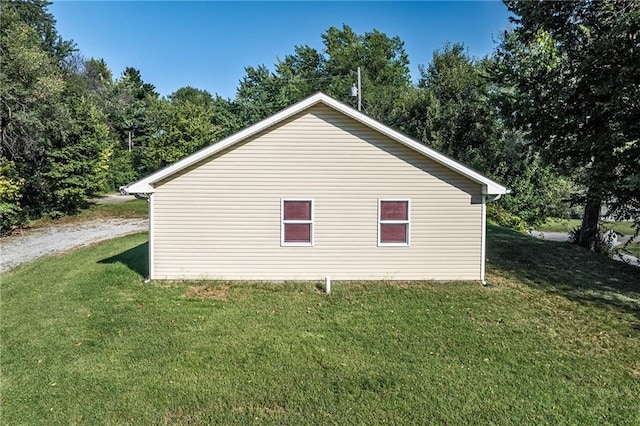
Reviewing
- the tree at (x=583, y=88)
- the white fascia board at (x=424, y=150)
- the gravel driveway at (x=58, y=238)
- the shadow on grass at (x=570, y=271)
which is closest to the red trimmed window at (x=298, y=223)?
the white fascia board at (x=424, y=150)

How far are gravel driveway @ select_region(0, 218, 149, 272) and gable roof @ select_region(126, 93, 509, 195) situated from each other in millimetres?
7851

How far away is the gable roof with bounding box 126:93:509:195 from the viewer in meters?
9.30

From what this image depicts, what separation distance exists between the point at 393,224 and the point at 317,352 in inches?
175

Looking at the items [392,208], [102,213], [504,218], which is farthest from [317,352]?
[102,213]

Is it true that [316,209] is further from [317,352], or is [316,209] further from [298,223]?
Answer: [317,352]

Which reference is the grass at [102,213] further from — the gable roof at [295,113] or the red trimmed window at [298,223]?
the red trimmed window at [298,223]

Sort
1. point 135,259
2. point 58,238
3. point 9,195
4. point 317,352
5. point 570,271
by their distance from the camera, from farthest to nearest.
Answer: point 9,195
point 58,238
point 135,259
point 570,271
point 317,352

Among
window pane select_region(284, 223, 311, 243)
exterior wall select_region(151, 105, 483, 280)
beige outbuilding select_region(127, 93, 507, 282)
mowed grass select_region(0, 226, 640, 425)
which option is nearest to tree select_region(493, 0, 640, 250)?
mowed grass select_region(0, 226, 640, 425)

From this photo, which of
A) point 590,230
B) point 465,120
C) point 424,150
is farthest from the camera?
point 465,120

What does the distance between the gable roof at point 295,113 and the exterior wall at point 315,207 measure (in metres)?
0.20

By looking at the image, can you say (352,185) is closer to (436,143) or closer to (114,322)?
(114,322)

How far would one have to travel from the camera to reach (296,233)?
385 inches

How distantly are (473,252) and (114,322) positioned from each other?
8398mm

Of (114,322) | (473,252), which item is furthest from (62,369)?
(473,252)
